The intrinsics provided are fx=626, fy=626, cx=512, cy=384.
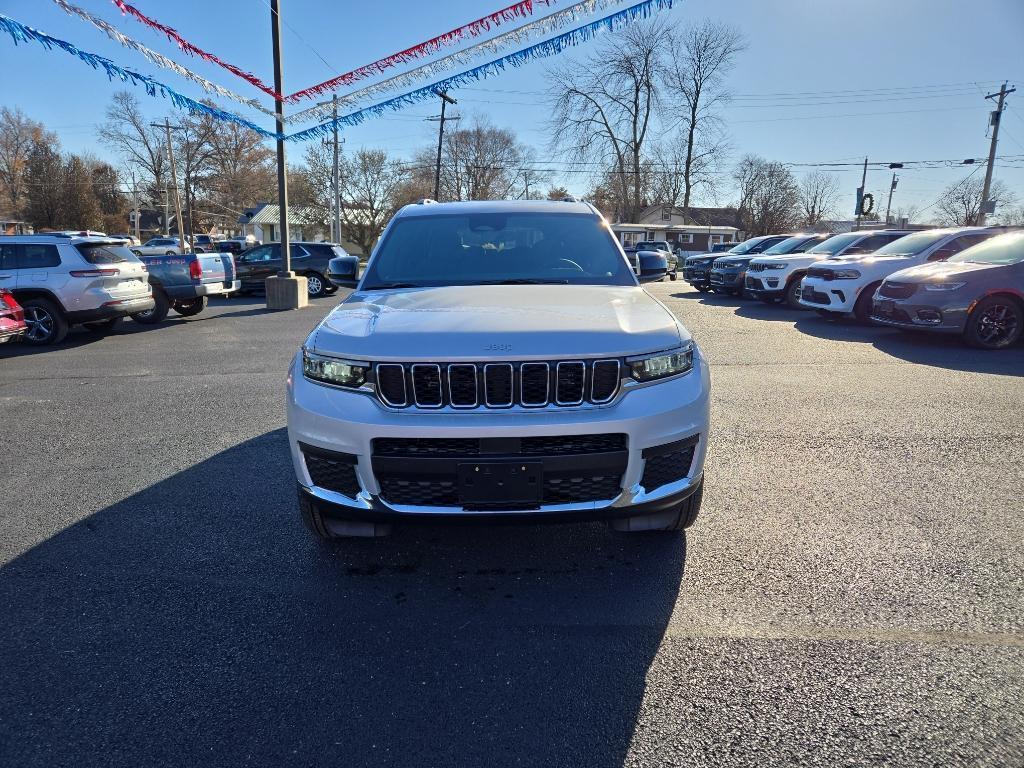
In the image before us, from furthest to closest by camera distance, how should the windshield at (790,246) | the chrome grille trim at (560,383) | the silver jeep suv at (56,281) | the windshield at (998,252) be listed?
1. the windshield at (790,246)
2. the silver jeep suv at (56,281)
3. the windshield at (998,252)
4. the chrome grille trim at (560,383)

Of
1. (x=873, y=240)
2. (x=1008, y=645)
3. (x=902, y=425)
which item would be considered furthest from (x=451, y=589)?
(x=873, y=240)

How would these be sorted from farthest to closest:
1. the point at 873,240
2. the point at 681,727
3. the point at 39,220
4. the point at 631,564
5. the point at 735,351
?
1. the point at 39,220
2. the point at 873,240
3. the point at 735,351
4. the point at 631,564
5. the point at 681,727

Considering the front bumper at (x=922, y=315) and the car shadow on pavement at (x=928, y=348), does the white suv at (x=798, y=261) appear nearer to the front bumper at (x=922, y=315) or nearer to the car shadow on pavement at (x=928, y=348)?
the car shadow on pavement at (x=928, y=348)

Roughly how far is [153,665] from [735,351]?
8107 millimetres

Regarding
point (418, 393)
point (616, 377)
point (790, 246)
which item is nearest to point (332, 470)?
point (418, 393)

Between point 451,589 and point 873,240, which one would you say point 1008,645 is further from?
point 873,240

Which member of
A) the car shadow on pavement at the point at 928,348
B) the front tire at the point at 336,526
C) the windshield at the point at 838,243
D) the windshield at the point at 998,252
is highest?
the windshield at the point at 838,243

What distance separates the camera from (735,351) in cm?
888

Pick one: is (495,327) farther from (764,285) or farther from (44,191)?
(44,191)

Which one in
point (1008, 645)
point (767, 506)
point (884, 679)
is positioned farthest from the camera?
point (767, 506)

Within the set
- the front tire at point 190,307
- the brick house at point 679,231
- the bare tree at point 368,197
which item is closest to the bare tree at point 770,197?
the brick house at point 679,231

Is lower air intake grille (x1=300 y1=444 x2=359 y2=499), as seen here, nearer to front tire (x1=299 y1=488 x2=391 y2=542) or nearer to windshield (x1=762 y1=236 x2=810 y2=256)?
front tire (x1=299 y1=488 x2=391 y2=542)

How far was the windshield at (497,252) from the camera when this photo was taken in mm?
3777

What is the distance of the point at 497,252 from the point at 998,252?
8619mm
